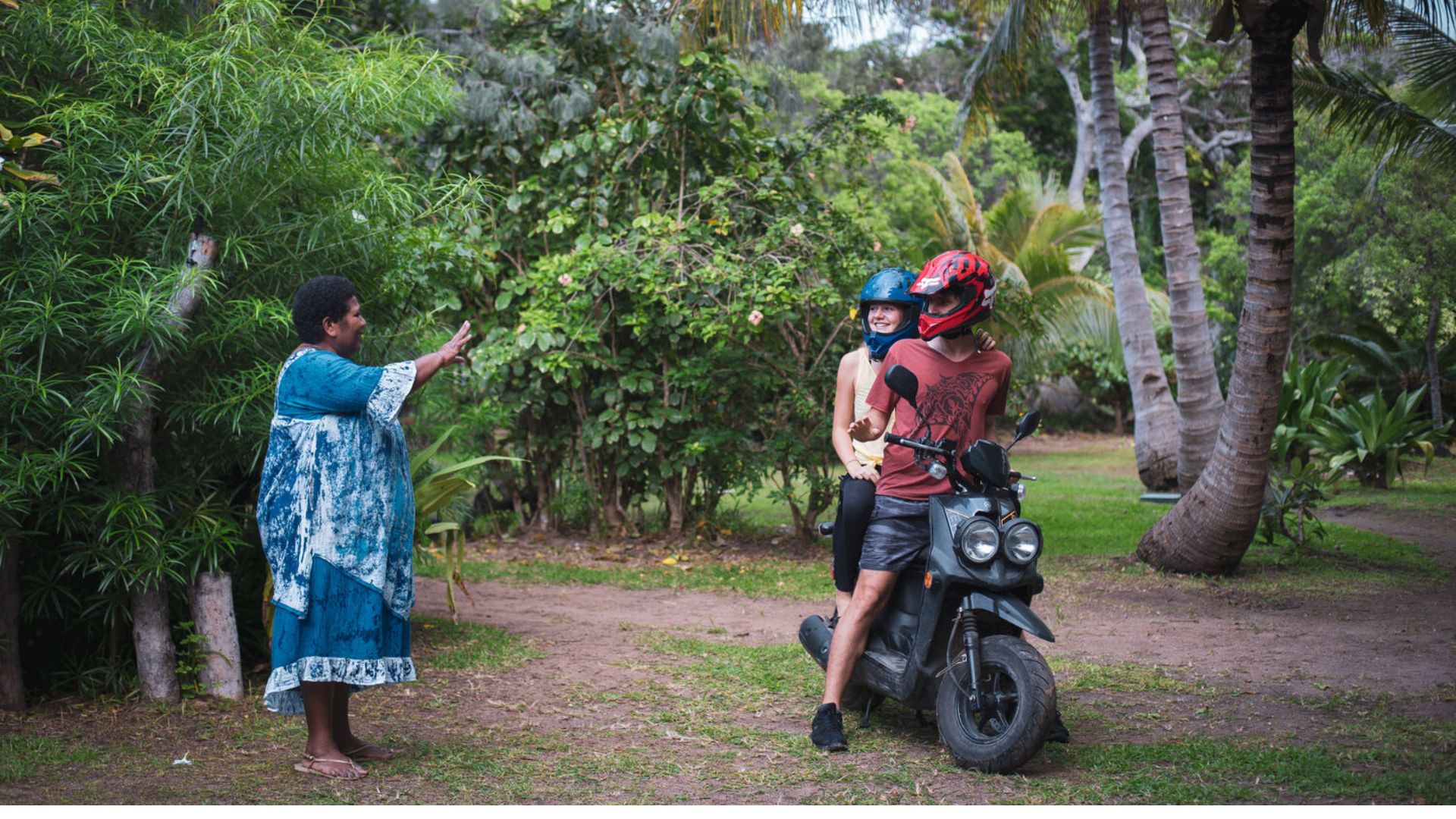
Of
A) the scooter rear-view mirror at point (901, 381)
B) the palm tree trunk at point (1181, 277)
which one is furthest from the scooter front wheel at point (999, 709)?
the palm tree trunk at point (1181, 277)

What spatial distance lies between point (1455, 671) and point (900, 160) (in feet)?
61.1

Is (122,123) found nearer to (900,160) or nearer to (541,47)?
(541,47)

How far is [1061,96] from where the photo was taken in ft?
91.6

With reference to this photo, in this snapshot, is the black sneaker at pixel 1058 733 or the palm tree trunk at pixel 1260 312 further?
the palm tree trunk at pixel 1260 312

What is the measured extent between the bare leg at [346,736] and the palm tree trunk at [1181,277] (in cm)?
683

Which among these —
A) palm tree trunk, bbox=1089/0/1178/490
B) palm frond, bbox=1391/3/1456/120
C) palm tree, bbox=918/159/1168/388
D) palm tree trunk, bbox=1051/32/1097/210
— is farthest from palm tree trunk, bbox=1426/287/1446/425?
palm tree trunk, bbox=1051/32/1097/210

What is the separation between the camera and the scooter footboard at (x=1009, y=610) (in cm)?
406

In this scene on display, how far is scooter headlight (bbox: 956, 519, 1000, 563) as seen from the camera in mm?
4176

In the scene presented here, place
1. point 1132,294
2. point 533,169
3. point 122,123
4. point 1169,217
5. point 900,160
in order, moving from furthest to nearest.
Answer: point 900,160, point 1132,294, point 533,169, point 1169,217, point 122,123

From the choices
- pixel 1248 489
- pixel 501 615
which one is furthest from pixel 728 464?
pixel 1248 489

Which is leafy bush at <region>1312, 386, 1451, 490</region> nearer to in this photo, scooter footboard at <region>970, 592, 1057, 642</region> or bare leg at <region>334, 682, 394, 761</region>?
scooter footboard at <region>970, 592, 1057, 642</region>

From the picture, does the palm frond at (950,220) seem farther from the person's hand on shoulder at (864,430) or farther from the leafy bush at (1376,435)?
the person's hand on shoulder at (864,430)

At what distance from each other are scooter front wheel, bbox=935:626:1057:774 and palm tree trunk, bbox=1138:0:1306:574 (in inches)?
162

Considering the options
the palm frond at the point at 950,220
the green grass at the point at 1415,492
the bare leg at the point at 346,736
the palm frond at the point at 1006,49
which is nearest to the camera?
the bare leg at the point at 346,736
